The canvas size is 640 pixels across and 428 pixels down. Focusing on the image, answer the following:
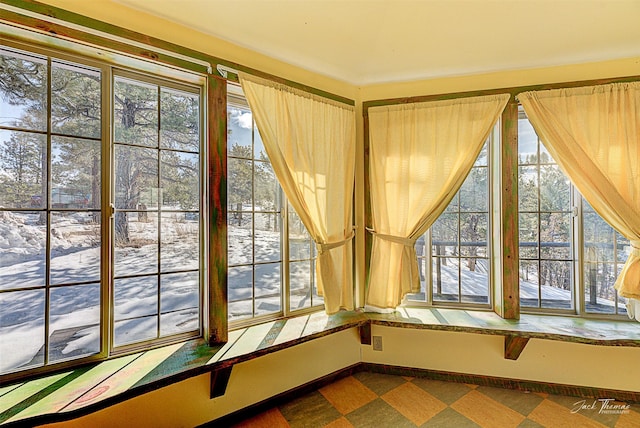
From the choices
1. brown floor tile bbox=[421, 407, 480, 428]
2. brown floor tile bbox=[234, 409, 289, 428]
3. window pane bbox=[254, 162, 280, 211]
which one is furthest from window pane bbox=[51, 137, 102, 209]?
brown floor tile bbox=[421, 407, 480, 428]

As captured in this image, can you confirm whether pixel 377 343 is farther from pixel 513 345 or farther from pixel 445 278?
pixel 513 345

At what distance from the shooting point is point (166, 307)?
6.03 ft

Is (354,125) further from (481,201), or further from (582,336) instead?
(582,336)

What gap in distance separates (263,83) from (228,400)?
2.13 m

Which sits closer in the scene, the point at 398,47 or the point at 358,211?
the point at 398,47

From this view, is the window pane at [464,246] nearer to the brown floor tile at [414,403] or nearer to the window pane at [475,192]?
the window pane at [475,192]

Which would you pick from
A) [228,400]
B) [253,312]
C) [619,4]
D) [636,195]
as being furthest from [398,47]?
[228,400]

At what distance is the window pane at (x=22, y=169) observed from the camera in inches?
56.4

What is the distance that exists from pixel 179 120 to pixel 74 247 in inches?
37.6

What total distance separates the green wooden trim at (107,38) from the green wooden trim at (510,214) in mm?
1949

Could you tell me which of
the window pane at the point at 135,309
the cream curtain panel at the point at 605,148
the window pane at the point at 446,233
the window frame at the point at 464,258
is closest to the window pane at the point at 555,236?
the cream curtain panel at the point at 605,148

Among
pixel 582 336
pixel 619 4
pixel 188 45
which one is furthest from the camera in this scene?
pixel 582 336

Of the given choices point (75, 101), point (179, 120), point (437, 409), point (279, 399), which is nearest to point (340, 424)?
point (279, 399)

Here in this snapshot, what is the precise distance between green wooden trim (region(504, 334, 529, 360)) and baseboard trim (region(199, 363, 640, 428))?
8.1 inches
